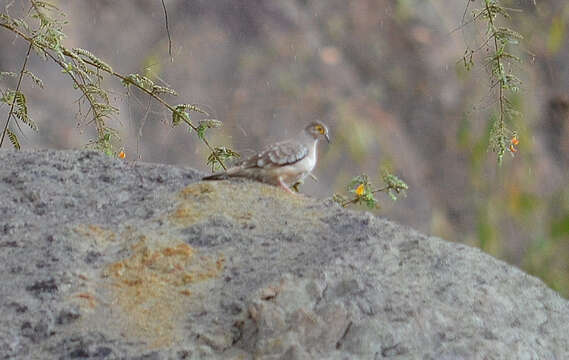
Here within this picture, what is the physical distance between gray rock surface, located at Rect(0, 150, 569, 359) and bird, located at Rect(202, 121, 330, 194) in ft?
0.73

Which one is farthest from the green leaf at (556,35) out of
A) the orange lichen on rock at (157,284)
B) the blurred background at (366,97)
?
the orange lichen on rock at (157,284)

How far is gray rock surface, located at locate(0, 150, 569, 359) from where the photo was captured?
2.83 meters

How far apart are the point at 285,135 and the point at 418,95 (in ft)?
6.28

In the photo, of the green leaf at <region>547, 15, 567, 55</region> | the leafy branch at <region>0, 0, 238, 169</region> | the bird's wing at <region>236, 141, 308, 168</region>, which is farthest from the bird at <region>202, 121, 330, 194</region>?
the green leaf at <region>547, 15, 567, 55</region>

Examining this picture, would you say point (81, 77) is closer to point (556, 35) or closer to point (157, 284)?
point (157, 284)

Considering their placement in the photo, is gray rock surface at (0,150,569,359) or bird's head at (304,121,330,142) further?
bird's head at (304,121,330,142)

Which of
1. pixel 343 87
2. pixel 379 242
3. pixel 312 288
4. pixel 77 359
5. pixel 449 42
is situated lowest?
pixel 77 359

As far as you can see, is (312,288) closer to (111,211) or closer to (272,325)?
(272,325)

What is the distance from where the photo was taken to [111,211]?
12.3 ft

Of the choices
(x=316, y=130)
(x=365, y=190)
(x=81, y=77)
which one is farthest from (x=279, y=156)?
(x=81, y=77)

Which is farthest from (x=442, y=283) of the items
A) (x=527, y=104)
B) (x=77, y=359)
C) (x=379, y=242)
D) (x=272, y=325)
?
(x=527, y=104)

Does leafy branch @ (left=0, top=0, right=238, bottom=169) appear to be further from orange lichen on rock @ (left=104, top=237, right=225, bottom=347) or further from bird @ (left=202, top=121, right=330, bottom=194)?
orange lichen on rock @ (left=104, top=237, right=225, bottom=347)

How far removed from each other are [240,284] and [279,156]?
4.04ft

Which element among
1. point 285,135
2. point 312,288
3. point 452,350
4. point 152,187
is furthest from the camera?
point 285,135
